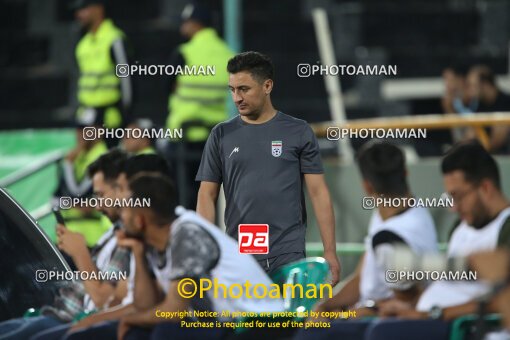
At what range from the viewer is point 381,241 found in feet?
18.8

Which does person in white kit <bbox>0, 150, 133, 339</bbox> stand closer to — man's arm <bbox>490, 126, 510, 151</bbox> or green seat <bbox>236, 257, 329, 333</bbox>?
green seat <bbox>236, 257, 329, 333</bbox>

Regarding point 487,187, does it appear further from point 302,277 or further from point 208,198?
point 208,198

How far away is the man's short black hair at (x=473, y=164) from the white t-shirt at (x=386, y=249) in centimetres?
24

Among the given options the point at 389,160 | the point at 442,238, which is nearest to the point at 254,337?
the point at 389,160

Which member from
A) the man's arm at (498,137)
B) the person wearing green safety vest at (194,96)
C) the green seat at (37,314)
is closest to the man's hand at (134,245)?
Result: the green seat at (37,314)

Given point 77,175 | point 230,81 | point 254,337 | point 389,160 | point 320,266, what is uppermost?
point 77,175

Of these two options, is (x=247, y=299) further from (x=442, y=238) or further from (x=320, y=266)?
(x=442, y=238)

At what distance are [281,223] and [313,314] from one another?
1.01 meters

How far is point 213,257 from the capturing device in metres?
5.34

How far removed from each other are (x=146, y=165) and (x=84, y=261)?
0.50m

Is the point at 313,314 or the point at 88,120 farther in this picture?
the point at 88,120

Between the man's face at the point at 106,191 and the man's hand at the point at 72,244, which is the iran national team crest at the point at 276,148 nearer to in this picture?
the man's face at the point at 106,191

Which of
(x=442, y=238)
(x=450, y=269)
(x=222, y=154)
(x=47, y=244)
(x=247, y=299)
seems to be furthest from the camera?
(x=442, y=238)

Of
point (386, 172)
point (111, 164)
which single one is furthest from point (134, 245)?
point (111, 164)
